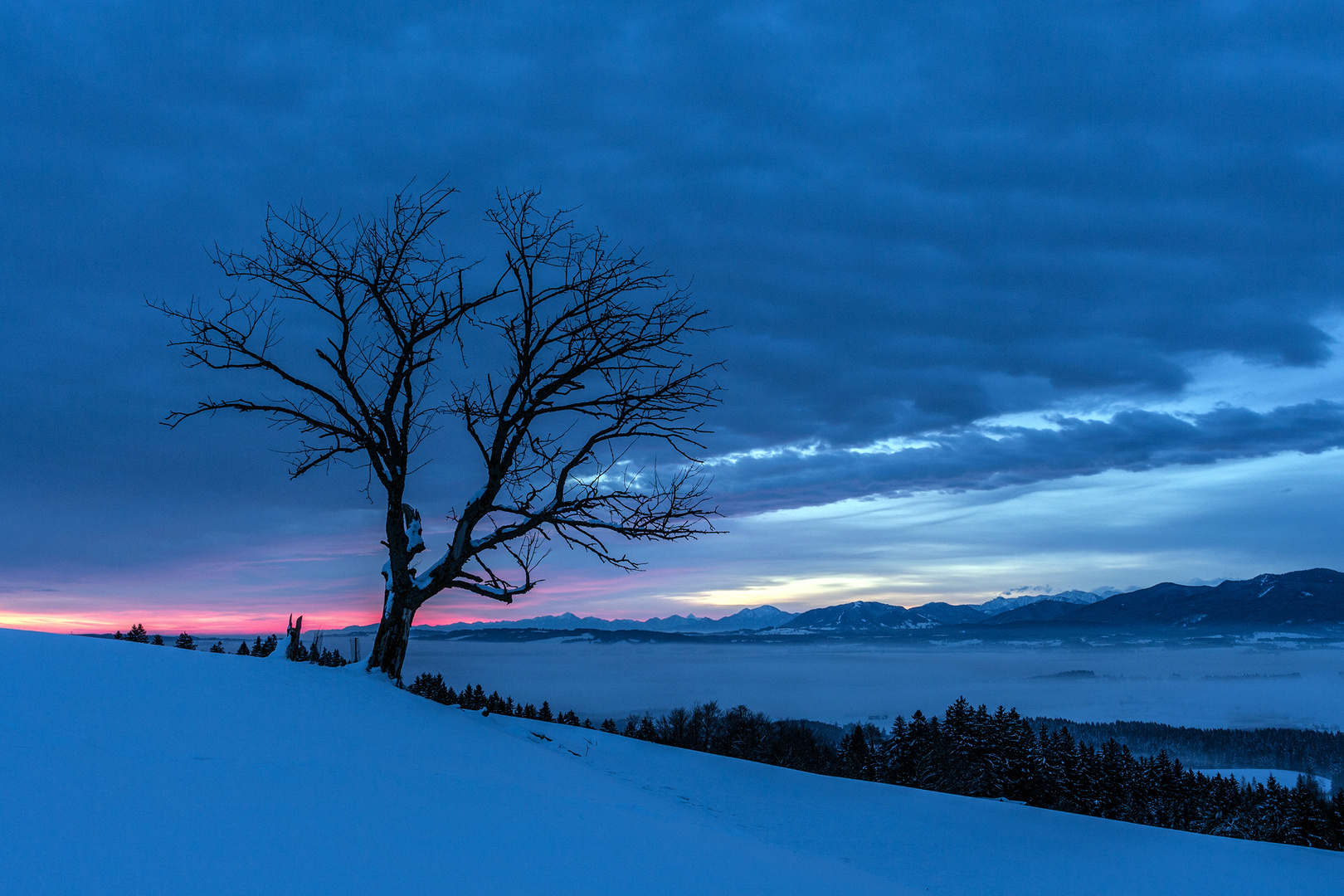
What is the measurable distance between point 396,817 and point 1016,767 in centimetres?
6355

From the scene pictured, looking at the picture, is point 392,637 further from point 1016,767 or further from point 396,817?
point 1016,767

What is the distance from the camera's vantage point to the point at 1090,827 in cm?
1094

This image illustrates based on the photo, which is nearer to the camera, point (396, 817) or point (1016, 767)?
point (396, 817)

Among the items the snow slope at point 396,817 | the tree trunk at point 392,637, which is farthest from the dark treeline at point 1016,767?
the snow slope at point 396,817

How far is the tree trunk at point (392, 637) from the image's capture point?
470 inches

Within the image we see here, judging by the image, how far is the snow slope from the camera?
357cm

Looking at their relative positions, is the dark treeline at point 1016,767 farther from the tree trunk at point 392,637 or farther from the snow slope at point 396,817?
the snow slope at point 396,817

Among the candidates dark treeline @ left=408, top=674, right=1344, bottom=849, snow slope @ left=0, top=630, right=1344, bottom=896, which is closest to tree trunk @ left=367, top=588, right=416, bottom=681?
snow slope @ left=0, top=630, right=1344, bottom=896

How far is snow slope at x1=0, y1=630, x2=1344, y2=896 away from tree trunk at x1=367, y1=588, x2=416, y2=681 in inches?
48.2

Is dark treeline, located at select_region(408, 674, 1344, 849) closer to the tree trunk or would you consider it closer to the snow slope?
the tree trunk

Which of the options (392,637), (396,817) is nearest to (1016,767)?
(392,637)

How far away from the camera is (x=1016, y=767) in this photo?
56.9 m

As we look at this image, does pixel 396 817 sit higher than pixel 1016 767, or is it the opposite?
pixel 396 817

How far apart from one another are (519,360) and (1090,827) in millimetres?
11441
